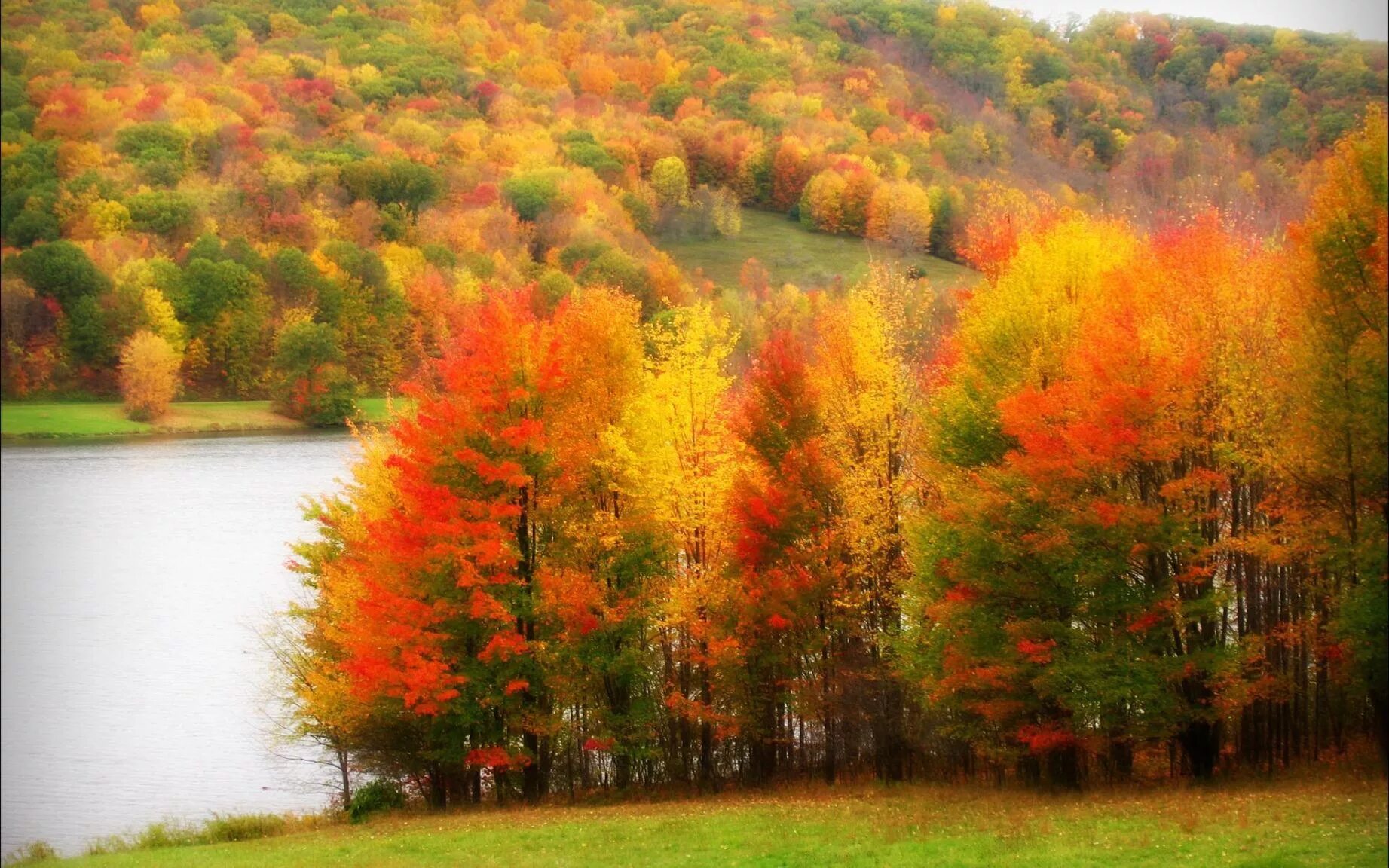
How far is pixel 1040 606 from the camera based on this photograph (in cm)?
2598

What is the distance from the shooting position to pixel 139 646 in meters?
43.9

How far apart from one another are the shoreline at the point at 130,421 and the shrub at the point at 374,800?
5181 cm

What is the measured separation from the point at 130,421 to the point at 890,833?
81781 millimetres

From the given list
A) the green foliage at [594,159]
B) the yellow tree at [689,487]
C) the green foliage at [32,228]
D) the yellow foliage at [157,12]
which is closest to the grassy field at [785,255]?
the green foliage at [594,159]

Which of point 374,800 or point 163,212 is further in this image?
point 163,212

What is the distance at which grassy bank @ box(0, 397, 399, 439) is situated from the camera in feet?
282

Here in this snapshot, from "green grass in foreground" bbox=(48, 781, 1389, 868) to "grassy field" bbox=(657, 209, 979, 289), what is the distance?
8574 cm

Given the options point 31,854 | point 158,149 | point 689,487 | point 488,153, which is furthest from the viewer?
point 488,153

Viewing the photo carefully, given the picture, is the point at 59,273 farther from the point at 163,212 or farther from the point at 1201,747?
the point at 1201,747

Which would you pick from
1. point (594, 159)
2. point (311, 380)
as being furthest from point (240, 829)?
point (594, 159)

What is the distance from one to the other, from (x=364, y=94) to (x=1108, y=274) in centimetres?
14633

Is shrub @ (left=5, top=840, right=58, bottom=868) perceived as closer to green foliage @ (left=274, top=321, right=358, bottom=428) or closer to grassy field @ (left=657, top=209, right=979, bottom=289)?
green foliage @ (left=274, top=321, right=358, bottom=428)

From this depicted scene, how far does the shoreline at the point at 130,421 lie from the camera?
281 feet

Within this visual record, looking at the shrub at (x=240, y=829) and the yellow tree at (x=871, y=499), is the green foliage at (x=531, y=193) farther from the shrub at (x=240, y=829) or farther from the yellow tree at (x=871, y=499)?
the shrub at (x=240, y=829)
